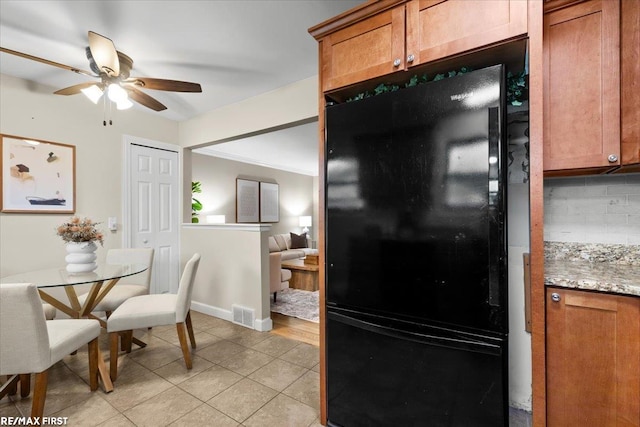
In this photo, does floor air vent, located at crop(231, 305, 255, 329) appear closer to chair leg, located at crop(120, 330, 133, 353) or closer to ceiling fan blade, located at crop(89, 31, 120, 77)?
chair leg, located at crop(120, 330, 133, 353)

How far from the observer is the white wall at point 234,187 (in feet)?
17.3

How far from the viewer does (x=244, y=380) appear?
2.08 m

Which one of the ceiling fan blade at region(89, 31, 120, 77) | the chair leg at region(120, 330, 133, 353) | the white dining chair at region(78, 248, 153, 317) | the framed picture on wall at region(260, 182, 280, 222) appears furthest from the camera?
the framed picture on wall at region(260, 182, 280, 222)

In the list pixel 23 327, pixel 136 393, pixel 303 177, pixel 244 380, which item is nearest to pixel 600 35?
pixel 244 380

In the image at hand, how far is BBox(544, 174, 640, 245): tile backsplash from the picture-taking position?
154 cm

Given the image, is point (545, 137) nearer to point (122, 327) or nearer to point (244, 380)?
point (244, 380)

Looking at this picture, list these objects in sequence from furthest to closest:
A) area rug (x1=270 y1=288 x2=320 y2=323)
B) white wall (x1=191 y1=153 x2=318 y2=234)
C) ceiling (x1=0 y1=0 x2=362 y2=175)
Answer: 1. white wall (x1=191 y1=153 x2=318 y2=234)
2. area rug (x1=270 y1=288 x2=320 y2=323)
3. ceiling (x1=0 y1=0 x2=362 y2=175)

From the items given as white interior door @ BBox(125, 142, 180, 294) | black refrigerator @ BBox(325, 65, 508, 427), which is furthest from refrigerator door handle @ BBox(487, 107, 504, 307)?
white interior door @ BBox(125, 142, 180, 294)

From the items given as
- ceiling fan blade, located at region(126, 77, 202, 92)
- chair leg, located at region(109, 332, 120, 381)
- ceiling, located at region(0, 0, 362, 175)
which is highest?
ceiling, located at region(0, 0, 362, 175)

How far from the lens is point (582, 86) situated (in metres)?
1.37

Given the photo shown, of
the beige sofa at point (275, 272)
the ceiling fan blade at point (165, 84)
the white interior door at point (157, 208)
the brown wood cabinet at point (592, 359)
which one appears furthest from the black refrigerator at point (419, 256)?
the white interior door at point (157, 208)

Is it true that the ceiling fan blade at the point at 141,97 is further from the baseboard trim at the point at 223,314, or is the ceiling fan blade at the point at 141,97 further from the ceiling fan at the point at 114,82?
the baseboard trim at the point at 223,314

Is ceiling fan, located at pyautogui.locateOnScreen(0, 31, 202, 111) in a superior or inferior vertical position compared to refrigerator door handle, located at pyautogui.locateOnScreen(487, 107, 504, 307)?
superior

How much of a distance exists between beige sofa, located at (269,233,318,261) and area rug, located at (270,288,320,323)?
1301 mm
